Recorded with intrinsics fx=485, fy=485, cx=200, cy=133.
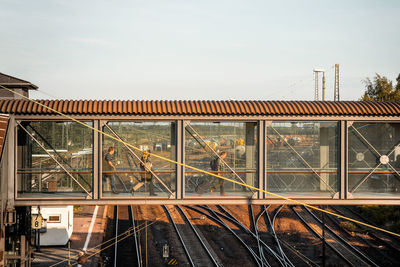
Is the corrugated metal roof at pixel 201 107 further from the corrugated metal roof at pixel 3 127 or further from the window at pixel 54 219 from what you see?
the window at pixel 54 219

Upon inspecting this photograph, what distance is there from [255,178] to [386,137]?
190 inches

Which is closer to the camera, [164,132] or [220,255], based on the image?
[164,132]

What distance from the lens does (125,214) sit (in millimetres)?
35844

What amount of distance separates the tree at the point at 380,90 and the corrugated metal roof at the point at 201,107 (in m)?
43.7

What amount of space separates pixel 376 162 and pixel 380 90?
48066 mm

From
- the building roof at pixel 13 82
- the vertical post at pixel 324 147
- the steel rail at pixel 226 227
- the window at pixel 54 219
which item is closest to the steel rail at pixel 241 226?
the steel rail at pixel 226 227

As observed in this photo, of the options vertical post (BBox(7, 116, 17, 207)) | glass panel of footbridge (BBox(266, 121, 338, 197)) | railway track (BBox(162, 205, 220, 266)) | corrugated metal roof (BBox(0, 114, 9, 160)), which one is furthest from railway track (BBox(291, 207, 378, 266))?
corrugated metal roof (BBox(0, 114, 9, 160))

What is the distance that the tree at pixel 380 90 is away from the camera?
58.2m

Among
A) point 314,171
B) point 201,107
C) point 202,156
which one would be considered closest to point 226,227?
point 202,156

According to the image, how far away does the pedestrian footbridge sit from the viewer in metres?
14.9

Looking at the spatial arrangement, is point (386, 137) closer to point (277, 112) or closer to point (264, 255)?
point (277, 112)

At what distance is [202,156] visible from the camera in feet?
55.3

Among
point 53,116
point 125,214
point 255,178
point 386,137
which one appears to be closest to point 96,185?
point 53,116

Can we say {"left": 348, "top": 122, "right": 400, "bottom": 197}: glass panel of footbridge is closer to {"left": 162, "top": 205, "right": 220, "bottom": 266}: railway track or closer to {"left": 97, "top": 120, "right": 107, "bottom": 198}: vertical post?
{"left": 97, "top": 120, "right": 107, "bottom": 198}: vertical post
